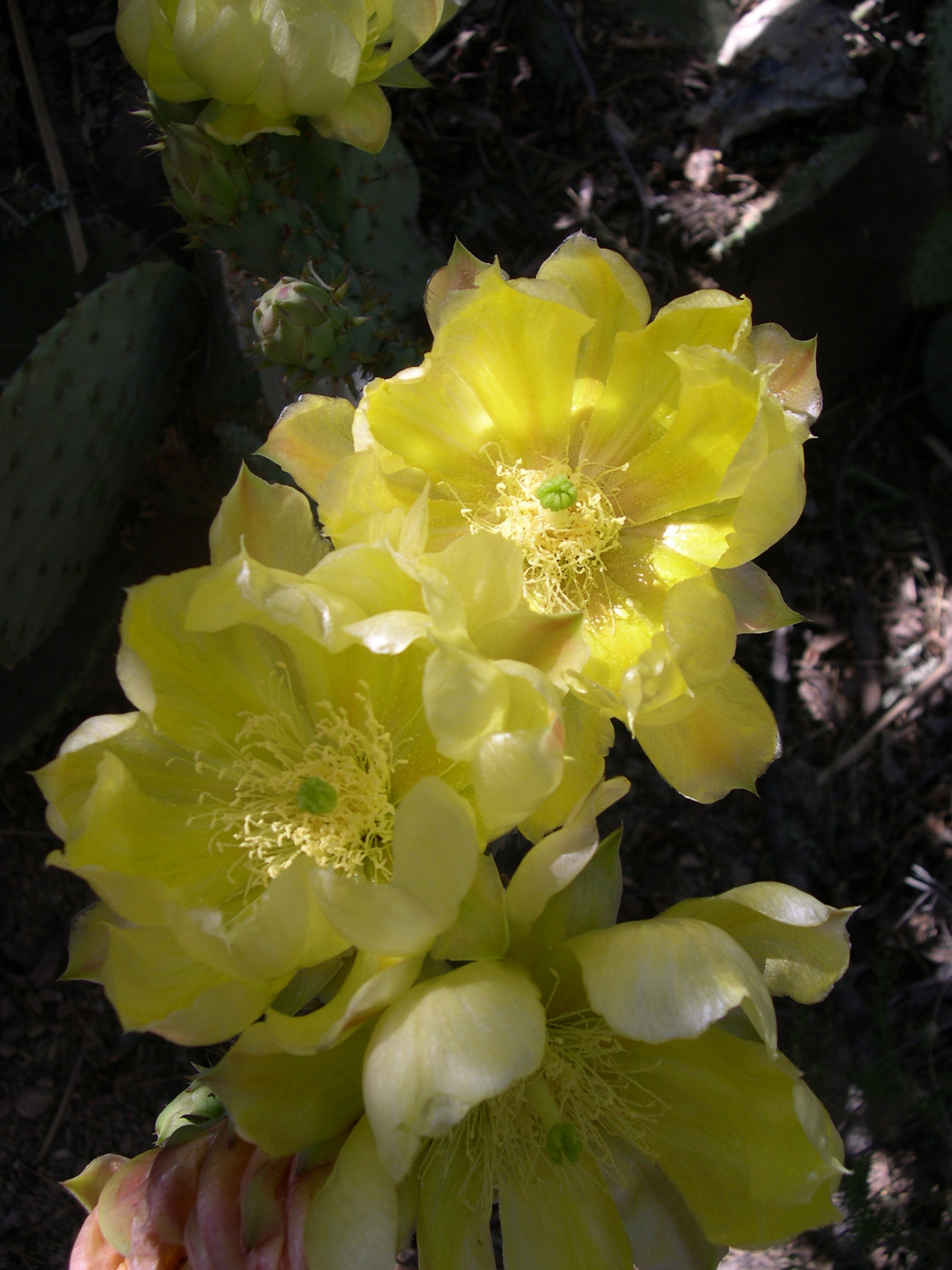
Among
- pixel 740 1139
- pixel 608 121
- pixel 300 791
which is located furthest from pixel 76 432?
pixel 608 121

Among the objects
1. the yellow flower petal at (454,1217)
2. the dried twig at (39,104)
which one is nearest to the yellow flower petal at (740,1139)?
the yellow flower petal at (454,1217)

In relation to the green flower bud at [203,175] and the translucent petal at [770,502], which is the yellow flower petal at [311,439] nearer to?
the green flower bud at [203,175]

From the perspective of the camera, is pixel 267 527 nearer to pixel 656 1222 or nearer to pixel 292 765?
pixel 292 765

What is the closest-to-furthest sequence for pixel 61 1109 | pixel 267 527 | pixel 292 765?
pixel 267 527 → pixel 292 765 → pixel 61 1109

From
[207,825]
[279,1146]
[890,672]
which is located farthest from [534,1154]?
[890,672]

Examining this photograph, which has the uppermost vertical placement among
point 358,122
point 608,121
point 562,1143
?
point 358,122

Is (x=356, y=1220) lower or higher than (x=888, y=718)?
higher

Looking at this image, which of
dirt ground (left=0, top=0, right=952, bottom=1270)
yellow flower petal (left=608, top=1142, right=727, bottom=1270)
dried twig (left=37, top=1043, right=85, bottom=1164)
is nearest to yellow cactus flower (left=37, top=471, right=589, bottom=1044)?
yellow flower petal (left=608, top=1142, right=727, bottom=1270)
